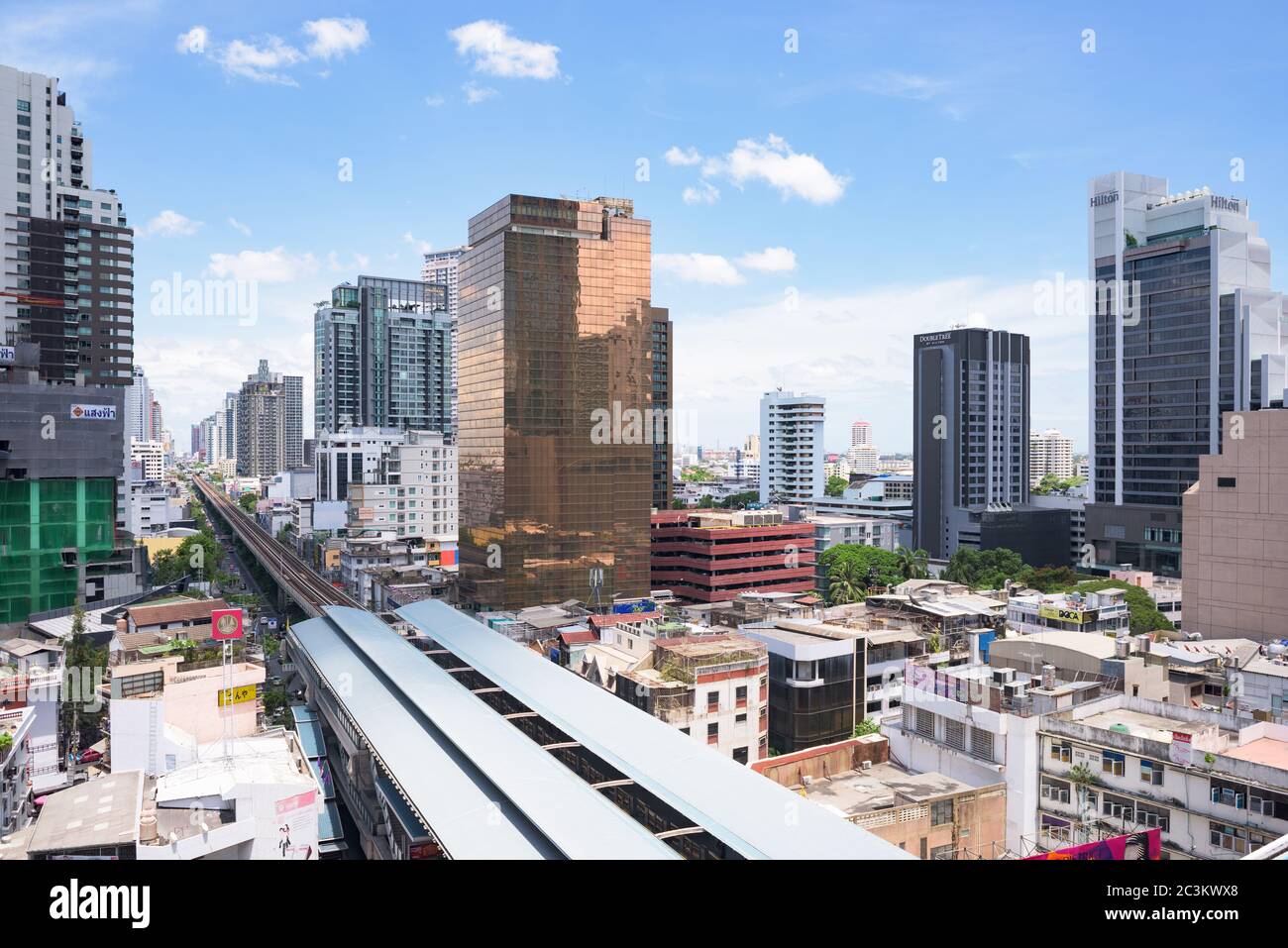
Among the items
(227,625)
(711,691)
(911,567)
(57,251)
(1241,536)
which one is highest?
(57,251)

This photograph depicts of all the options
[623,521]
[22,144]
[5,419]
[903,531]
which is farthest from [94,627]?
[903,531]

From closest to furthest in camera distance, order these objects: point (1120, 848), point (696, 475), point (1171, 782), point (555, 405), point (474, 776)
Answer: point (1120, 848) → point (1171, 782) → point (474, 776) → point (555, 405) → point (696, 475)

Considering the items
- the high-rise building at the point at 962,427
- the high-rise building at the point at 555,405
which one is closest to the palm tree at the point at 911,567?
the high-rise building at the point at 555,405

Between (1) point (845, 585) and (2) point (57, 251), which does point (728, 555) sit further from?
(2) point (57, 251)

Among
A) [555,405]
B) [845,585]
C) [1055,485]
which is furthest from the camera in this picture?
[1055,485]

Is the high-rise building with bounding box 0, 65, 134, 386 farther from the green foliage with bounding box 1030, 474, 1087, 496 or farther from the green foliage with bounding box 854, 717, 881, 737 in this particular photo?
the green foliage with bounding box 1030, 474, 1087, 496

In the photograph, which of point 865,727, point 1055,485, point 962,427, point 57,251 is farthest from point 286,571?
point 1055,485
